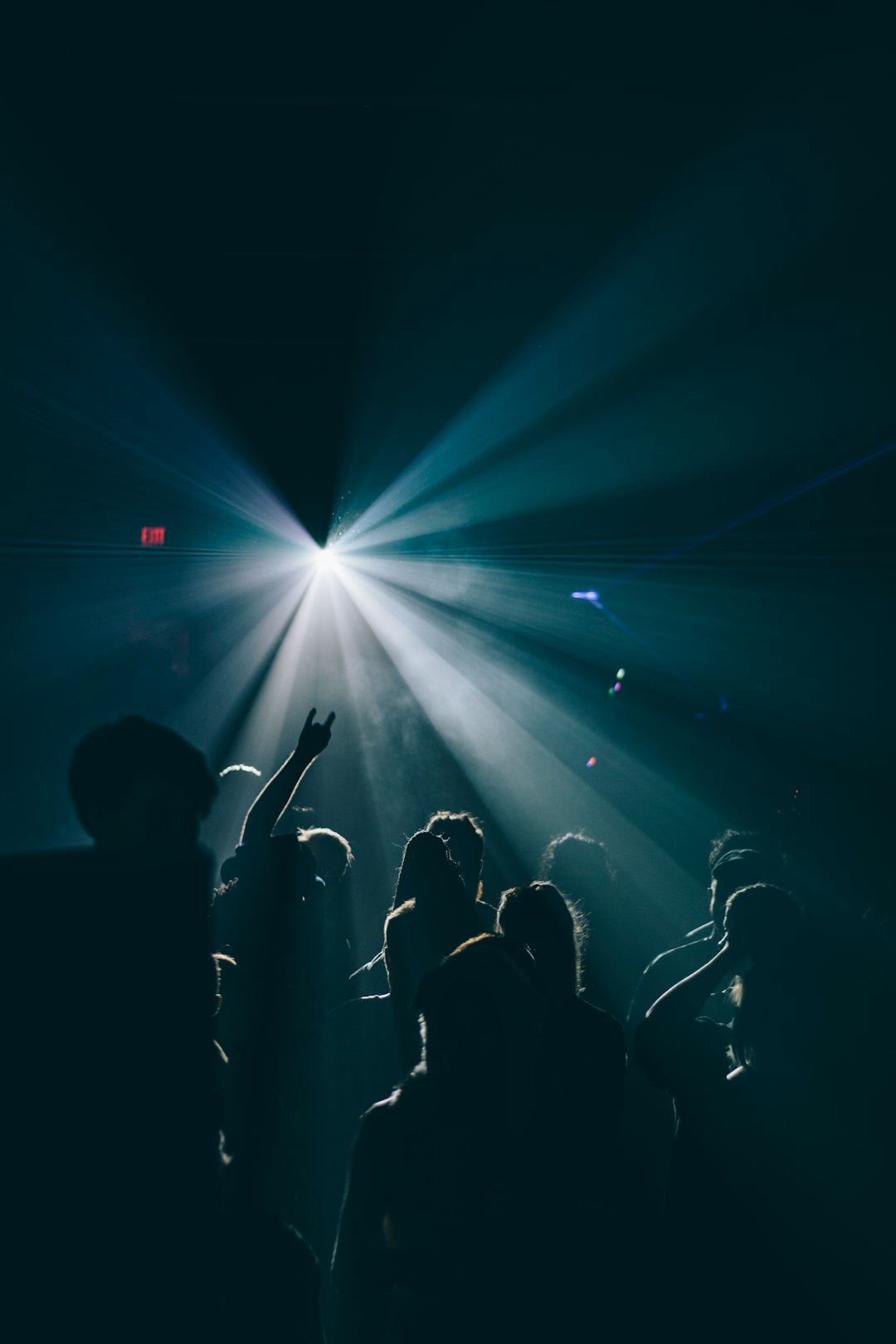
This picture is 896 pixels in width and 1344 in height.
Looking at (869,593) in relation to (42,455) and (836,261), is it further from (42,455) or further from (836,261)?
(42,455)

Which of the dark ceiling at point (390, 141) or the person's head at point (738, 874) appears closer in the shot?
the dark ceiling at point (390, 141)

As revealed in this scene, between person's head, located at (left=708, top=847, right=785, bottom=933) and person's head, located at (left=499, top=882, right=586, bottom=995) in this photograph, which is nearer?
person's head, located at (left=499, top=882, right=586, bottom=995)

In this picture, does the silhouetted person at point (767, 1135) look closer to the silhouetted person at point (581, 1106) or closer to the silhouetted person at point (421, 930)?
the silhouetted person at point (581, 1106)

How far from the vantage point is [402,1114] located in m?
1.45

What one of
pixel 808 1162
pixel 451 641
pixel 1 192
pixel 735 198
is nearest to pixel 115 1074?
pixel 808 1162

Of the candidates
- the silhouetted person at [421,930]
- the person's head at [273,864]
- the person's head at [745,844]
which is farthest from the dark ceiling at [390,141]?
the person's head at [745,844]

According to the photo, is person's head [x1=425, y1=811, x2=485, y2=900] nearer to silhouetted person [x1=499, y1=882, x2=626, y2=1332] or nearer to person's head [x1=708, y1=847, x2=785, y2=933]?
person's head [x1=708, y1=847, x2=785, y2=933]

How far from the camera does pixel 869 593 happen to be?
5.59 m

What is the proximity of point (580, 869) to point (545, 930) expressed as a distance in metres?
1.14

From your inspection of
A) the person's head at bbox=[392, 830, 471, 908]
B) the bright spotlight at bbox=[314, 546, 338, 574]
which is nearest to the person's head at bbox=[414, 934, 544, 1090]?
the person's head at bbox=[392, 830, 471, 908]

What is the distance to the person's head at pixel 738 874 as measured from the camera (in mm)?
2830

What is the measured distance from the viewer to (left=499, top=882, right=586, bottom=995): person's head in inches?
71.5

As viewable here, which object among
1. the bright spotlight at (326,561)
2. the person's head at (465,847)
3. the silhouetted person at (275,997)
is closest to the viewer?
the silhouetted person at (275,997)

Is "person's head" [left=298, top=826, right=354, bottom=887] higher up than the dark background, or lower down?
lower down
